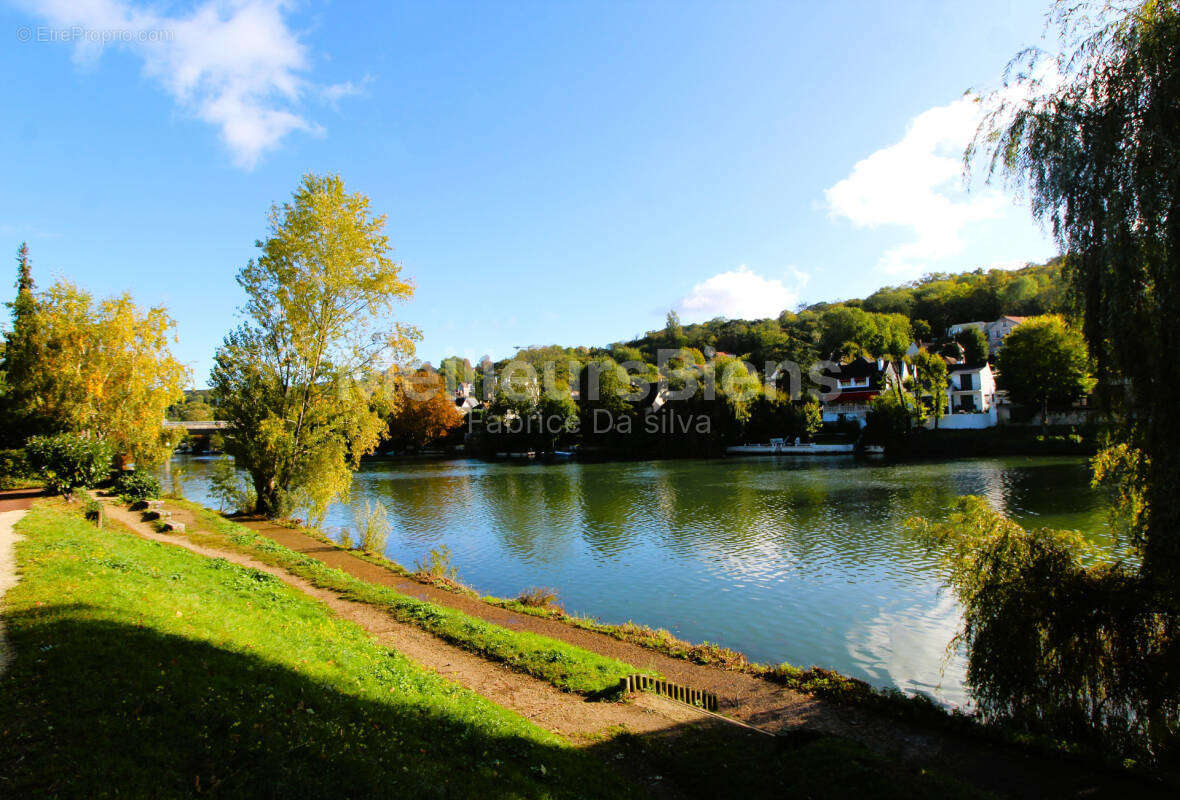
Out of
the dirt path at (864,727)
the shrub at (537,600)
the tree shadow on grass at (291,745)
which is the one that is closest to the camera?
the tree shadow on grass at (291,745)

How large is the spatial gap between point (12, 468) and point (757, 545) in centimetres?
3040

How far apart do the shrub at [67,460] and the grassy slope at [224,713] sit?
1583cm

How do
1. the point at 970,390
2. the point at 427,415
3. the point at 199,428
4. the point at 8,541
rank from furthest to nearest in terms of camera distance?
1. the point at 427,415
2. the point at 199,428
3. the point at 970,390
4. the point at 8,541

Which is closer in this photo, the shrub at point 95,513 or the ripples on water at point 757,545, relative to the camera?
the ripples on water at point 757,545

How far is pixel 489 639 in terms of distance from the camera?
11062 millimetres

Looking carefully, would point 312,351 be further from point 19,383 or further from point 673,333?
point 673,333

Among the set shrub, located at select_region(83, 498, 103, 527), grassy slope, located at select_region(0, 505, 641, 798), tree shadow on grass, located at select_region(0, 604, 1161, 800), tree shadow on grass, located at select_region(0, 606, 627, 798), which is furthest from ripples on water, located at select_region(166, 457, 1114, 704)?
shrub, located at select_region(83, 498, 103, 527)

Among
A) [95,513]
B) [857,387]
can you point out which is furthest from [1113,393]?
[857,387]

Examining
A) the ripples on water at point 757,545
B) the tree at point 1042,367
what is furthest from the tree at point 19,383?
the tree at point 1042,367

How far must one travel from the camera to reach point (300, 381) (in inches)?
971

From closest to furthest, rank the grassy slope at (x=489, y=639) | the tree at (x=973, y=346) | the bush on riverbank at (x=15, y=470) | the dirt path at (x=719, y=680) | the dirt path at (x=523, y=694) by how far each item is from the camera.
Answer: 1. the dirt path at (x=523, y=694)
2. the dirt path at (x=719, y=680)
3. the grassy slope at (x=489, y=639)
4. the bush on riverbank at (x=15, y=470)
5. the tree at (x=973, y=346)

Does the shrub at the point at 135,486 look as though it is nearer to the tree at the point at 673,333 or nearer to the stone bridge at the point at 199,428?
the stone bridge at the point at 199,428

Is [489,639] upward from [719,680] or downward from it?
upward

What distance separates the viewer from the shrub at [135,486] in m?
25.2
